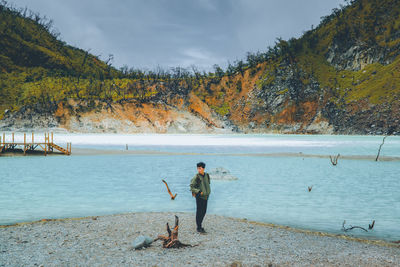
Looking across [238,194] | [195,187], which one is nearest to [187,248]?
[195,187]

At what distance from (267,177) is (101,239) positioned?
17.2m

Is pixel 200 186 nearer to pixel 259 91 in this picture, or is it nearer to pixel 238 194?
pixel 238 194

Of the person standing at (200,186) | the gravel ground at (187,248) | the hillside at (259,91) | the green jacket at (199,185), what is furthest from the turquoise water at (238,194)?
the hillside at (259,91)

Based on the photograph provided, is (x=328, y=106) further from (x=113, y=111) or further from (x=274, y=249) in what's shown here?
(x=274, y=249)

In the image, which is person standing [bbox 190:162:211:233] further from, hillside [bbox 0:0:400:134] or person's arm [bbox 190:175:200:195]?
hillside [bbox 0:0:400:134]

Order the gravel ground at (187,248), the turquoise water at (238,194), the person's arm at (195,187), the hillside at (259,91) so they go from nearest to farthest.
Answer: the gravel ground at (187,248) → the person's arm at (195,187) → the turquoise water at (238,194) → the hillside at (259,91)

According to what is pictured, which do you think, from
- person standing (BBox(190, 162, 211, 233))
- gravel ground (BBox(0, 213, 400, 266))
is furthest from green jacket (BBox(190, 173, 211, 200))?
gravel ground (BBox(0, 213, 400, 266))

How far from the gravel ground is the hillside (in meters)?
90.0

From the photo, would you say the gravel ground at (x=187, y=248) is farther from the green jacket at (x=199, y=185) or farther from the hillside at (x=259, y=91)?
the hillside at (x=259, y=91)

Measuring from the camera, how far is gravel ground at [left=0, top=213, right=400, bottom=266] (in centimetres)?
805

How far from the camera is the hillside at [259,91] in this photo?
99.8 meters

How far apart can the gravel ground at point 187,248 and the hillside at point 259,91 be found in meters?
90.0

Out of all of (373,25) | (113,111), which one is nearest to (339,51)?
(373,25)

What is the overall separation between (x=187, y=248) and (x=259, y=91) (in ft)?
376
